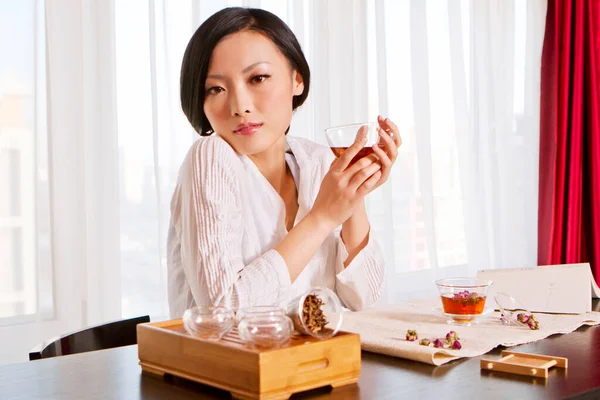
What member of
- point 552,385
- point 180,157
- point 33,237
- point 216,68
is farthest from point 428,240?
point 552,385

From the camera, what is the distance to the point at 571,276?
1.56 meters

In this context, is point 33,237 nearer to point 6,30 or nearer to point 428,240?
point 6,30

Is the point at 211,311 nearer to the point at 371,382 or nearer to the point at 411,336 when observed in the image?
the point at 371,382

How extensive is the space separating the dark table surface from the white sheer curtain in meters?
1.29

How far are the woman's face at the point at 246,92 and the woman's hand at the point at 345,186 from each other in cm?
23

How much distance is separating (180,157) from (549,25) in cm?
257

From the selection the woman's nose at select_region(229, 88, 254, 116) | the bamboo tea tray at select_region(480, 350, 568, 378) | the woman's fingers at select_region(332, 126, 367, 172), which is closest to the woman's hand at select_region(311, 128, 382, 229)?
the woman's fingers at select_region(332, 126, 367, 172)

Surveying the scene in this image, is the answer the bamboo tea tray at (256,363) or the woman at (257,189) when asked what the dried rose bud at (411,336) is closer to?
the bamboo tea tray at (256,363)

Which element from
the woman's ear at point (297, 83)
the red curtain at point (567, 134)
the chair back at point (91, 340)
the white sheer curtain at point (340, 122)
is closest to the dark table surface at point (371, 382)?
the chair back at point (91, 340)

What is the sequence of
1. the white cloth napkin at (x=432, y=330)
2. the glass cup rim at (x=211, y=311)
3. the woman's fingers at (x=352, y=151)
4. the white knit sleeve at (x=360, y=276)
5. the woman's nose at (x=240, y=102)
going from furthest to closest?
1. the white knit sleeve at (x=360, y=276)
2. the woman's nose at (x=240, y=102)
3. the woman's fingers at (x=352, y=151)
4. the white cloth napkin at (x=432, y=330)
5. the glass cup rim at (x=211, y=311)

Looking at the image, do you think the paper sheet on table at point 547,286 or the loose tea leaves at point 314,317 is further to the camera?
the paper sheet on table at point 547,286

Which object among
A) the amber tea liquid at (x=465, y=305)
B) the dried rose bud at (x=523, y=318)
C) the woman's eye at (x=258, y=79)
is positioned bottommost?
the dried rose bud at (x=523, y=318)

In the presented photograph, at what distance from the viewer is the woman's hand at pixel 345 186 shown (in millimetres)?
1491

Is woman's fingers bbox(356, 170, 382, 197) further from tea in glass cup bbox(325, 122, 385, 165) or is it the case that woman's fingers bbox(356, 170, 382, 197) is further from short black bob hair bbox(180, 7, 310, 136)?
short black bob hair bbox(180, 7, 310, 136)
